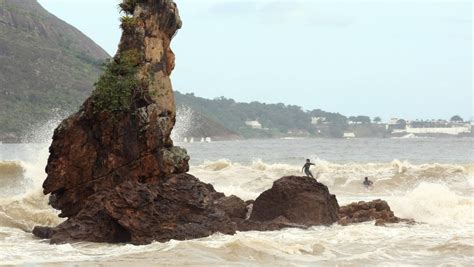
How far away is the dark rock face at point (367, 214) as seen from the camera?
20503 mm

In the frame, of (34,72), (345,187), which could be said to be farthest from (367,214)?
(34,72)

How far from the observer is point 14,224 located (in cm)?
2089

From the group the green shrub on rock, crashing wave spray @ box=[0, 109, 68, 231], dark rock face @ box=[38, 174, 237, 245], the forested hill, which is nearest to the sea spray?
dark rock face @ box=[38, 174, 237, 245]

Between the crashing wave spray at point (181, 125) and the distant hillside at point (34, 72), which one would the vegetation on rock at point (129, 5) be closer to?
the crashing wave spray at point (181, 125)

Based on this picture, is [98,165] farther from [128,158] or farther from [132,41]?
[132,41]

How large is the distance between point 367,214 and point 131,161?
6.65 m

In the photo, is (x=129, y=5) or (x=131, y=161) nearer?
(x=131, y=161)

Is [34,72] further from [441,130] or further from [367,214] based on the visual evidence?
[367,214]

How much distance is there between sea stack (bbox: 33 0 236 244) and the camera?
55.2 feet

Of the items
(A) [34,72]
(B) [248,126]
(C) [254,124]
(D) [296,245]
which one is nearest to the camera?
(D) [296,245]

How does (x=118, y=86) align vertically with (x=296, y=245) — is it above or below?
above

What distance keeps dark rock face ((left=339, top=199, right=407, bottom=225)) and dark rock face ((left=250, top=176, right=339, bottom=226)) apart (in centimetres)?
65

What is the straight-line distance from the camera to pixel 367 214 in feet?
69.7

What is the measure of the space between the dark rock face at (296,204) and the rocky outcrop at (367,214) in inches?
25.6
